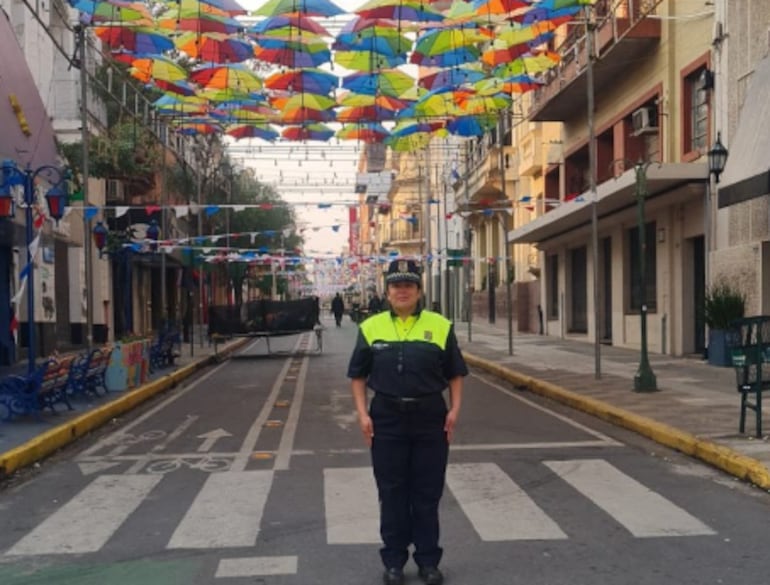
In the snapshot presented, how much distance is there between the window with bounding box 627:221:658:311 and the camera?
79.4 feet

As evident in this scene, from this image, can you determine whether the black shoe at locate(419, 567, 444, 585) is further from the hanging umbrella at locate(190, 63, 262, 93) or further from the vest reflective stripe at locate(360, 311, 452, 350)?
the hanging umbrella at locate(190, 63, 262, 93)

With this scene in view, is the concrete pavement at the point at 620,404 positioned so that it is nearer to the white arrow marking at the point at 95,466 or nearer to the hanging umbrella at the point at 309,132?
the white arrow marking at the point at 95,466

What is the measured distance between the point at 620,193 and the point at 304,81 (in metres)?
8.52

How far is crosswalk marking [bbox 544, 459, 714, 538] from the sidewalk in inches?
42.7

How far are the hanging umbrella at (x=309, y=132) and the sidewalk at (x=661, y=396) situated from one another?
6346mm

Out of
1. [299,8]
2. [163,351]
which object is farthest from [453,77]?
[163,351]

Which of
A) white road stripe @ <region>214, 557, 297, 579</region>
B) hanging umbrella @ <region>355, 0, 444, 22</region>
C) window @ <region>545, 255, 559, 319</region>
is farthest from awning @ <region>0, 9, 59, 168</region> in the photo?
window @ <region>545, 255, 559, 319</region>

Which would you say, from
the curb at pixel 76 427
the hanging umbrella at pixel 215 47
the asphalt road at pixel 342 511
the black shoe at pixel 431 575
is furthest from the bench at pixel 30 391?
the black shoe at pixel 431 575

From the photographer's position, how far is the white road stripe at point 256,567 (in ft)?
18.6

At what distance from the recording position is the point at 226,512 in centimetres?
733

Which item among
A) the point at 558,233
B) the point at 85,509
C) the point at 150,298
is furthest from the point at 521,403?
the point at 150,298

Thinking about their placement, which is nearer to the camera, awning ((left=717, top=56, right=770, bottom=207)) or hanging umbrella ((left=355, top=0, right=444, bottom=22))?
hanging umbrella ((left=355, top=0, right=444, bottom=22))

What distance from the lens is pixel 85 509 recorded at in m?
7.63

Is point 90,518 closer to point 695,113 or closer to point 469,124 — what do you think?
point 469,124
